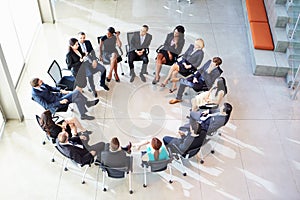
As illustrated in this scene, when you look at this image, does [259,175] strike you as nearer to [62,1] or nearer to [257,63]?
[257,63]

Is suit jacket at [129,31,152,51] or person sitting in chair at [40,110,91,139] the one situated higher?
suit jacket at [129,31,152,51]

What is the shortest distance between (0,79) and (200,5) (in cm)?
543

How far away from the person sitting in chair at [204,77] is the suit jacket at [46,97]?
2248 millimetres

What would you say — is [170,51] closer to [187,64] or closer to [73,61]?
[187,64]

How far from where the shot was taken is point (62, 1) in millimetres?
9781

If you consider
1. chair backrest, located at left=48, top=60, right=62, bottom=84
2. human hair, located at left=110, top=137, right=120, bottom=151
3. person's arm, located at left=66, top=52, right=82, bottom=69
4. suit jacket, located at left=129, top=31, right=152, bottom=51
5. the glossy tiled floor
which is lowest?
the glossy tiled floor

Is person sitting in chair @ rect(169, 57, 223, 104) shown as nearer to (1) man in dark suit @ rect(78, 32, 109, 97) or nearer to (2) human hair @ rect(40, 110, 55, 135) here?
(1) man in dark suit @ rect(78, 32, 109, 97)

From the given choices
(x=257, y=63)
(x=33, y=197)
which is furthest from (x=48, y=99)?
(x=257, y=63)

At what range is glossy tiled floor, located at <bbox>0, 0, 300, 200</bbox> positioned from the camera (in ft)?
20.2

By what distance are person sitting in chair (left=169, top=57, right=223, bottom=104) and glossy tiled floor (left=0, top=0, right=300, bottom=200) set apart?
409 millimetres

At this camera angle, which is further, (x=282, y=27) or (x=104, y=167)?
(x=282, y=27)

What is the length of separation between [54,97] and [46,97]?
0.15 metres

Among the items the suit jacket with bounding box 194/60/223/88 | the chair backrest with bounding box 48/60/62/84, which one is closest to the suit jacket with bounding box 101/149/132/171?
the chair backrest with bounding box 48/60/62/84

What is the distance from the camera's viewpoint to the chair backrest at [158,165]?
5.69 meters
